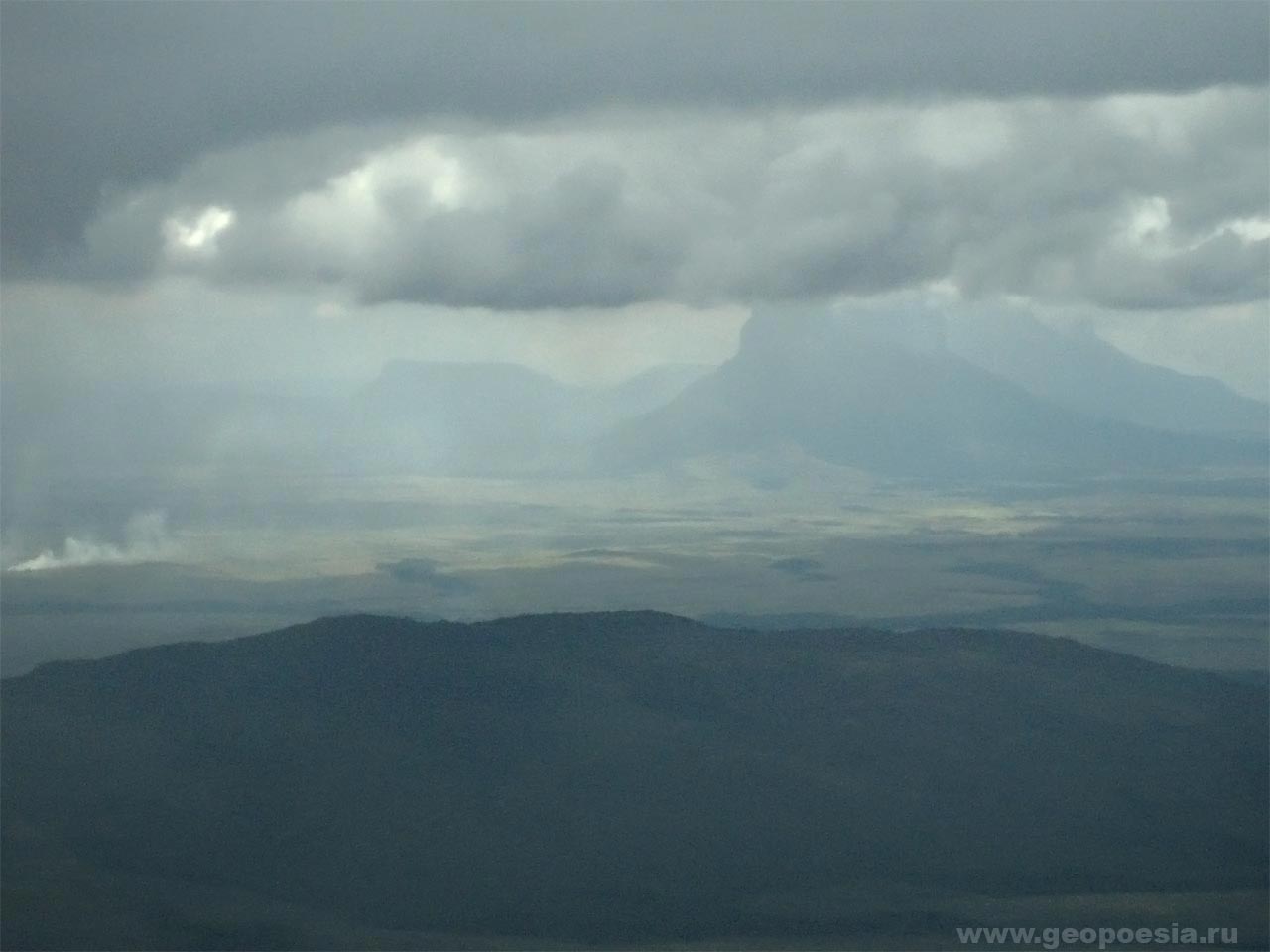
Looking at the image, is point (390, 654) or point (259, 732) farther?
point (390, 654)

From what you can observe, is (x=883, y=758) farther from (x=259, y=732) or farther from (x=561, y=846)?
(x=259, y=732)

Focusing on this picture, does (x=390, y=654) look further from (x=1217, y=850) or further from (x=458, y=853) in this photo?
(x=1217, y=850)

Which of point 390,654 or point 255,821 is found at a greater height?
point 390,654

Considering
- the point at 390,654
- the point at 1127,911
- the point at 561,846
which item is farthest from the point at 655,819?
the point at 390,654

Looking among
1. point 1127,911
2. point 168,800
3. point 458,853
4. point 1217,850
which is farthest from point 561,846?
point 1217,850

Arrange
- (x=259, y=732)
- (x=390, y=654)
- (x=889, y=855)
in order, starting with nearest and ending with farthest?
(x=889, y=855)
(x=259, y=732)
(x=390, y=654)

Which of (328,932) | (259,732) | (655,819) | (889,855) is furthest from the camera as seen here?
(259,732)
